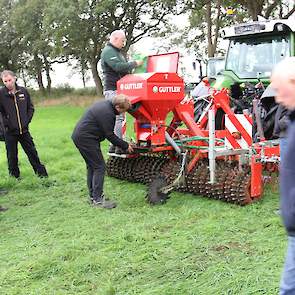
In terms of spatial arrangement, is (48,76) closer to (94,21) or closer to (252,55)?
(94,21)

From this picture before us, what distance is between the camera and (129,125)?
26.3 ft

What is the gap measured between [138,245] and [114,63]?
8.74ft

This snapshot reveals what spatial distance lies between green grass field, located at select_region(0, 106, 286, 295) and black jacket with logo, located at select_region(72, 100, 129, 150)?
756 mm

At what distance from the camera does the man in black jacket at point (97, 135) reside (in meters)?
5.68

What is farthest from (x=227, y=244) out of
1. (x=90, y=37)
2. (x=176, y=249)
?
(x=90, y=37)

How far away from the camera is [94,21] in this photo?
86.0ft

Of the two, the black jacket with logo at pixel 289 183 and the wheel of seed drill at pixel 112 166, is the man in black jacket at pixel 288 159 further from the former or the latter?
the wheel of seed drill at pixel 112 166

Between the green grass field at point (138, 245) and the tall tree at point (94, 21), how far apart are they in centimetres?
1844

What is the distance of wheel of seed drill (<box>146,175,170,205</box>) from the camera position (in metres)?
5.73

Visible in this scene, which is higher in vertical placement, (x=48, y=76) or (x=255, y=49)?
(x=255, y=49)

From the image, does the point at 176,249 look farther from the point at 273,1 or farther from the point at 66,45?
the point at 66,45

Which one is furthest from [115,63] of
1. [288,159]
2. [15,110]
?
[288,159]

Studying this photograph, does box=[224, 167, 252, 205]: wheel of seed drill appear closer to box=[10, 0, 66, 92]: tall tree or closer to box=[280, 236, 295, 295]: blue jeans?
box=[280, 236, 295, 295]: blue jeans

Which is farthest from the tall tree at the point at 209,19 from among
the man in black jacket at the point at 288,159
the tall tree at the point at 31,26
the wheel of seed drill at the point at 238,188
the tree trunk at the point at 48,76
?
the man in black jacket at the point at 288,159
